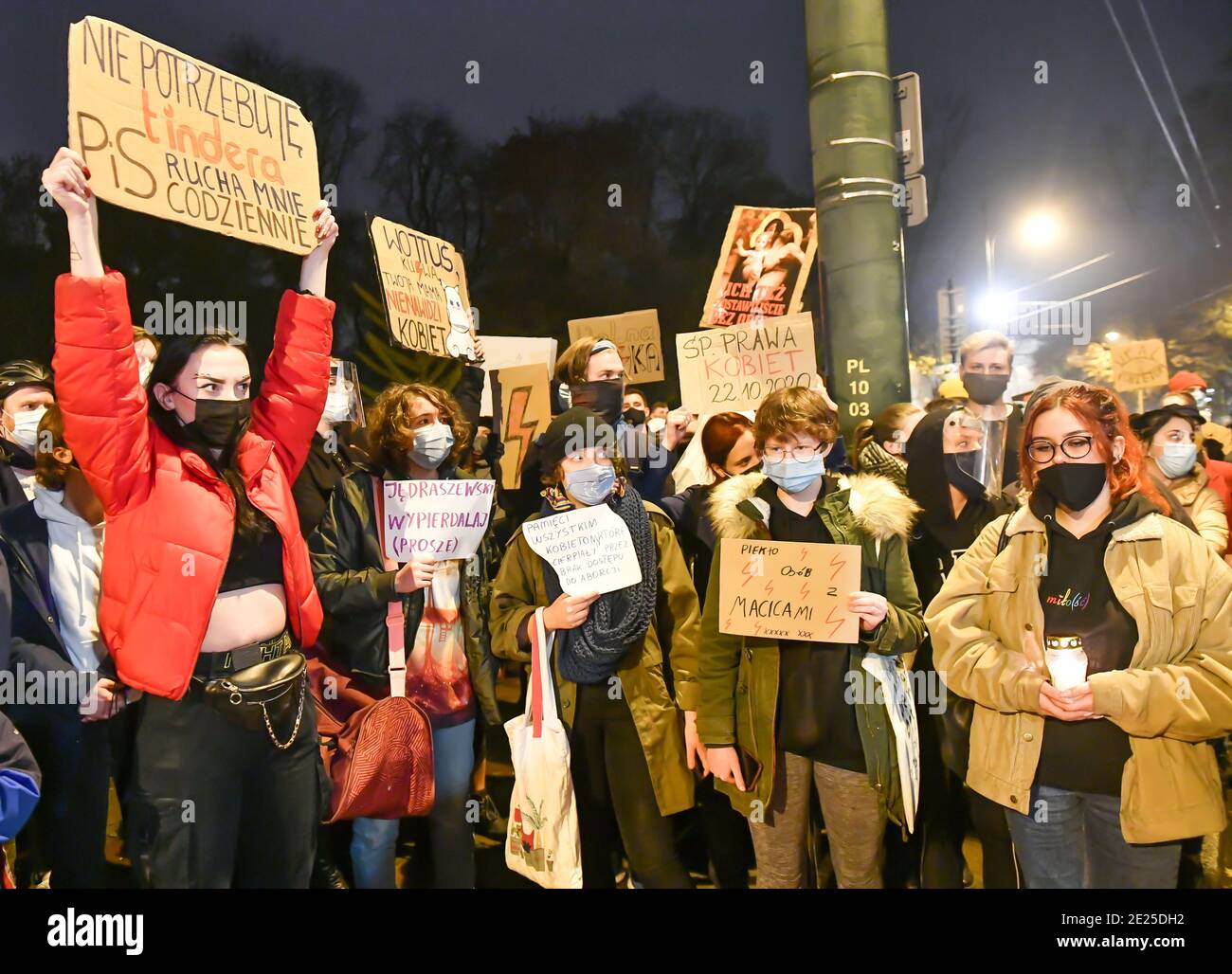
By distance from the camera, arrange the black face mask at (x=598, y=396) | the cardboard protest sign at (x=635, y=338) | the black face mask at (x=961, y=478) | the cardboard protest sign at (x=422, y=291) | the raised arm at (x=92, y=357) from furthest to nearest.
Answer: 1. the cardboard protest sign at (x=635, y=338)
2. the cardboard protest sign at (x=422, y=291)
3. the black face mask at (x=598, y=396)
4. the black face mask at (x=961, y=478)
5. the raised arm at (x=92, y=357)

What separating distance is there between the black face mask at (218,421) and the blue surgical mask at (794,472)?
70.2 inches

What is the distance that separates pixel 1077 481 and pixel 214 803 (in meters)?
2.88

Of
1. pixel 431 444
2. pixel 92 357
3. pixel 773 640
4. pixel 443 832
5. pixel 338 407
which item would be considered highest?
pixel 338 407

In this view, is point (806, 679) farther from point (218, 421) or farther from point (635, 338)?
point (635, 338)

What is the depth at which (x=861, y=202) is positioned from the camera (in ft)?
13.1

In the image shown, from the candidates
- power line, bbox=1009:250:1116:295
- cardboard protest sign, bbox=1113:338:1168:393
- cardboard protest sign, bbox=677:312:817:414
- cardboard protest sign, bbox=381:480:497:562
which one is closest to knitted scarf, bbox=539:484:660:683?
cardboard protest sign, bbox=381:480:497:562

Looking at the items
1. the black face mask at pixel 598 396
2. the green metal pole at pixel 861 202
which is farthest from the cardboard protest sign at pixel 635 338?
the green metal pole at pixel 861 202

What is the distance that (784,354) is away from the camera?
4234 millimetres

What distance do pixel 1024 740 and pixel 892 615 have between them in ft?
1.80

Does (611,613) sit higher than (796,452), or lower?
lower

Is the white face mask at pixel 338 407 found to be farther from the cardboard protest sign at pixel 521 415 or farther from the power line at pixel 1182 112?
the power line at pixel 1182 112

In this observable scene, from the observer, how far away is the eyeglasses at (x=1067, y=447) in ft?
9.46

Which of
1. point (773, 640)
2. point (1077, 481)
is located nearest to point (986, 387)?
point (1077, 481)

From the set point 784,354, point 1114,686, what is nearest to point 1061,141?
point 784,354
